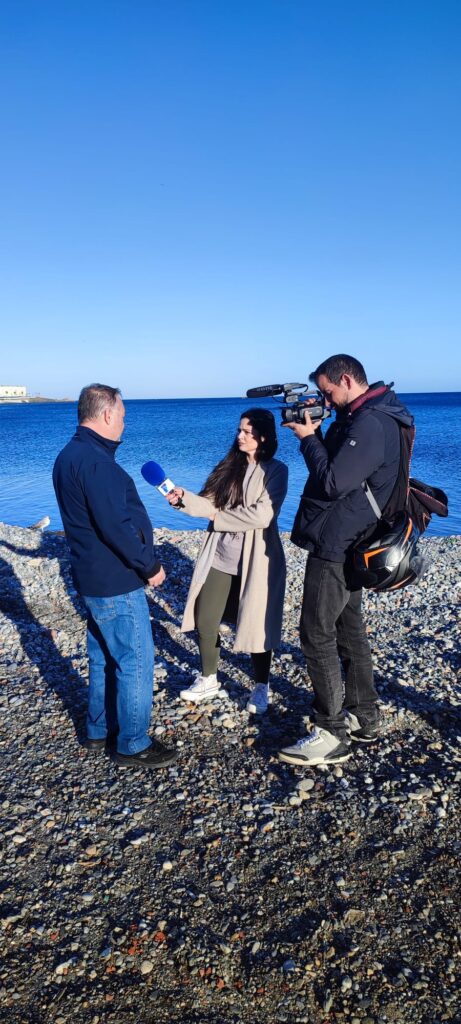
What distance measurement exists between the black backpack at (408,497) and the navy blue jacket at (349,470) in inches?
1.6

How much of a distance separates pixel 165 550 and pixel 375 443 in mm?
8120

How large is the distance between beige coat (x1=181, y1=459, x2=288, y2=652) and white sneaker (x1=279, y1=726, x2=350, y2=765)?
3.20 ft

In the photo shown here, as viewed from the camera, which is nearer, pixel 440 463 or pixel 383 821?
pixel 383 821

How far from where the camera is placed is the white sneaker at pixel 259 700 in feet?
17.9

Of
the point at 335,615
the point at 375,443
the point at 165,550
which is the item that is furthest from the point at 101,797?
the point at 165,550

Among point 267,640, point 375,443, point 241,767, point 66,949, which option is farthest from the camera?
point 267,640

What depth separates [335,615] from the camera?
429cm

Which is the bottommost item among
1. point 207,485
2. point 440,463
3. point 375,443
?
point 440,463

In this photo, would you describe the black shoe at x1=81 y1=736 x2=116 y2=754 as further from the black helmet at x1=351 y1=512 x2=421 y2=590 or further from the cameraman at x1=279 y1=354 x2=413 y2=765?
the black helmet at x1=351 y1=512 x2=421 y2=590

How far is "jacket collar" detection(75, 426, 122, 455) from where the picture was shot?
402 centimetres

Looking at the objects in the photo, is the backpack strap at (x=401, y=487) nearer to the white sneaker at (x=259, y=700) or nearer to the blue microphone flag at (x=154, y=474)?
the blue microphone flag at (x=154, y=474)

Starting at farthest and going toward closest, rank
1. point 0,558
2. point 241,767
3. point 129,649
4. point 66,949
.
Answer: point 0,558 < point 241,767 < point 129,649 < point 66,949

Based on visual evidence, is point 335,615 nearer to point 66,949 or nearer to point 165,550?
point 66,949

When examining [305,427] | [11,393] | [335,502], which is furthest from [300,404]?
[11,393]
